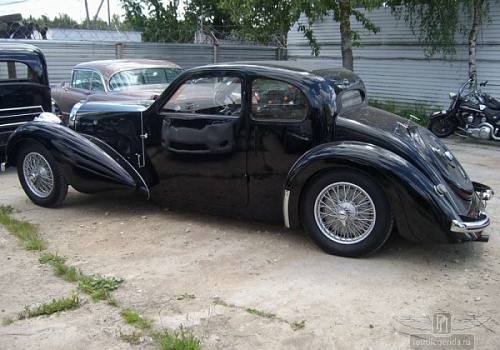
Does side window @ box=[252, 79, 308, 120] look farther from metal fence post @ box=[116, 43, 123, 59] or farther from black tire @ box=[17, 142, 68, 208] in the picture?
metal fence post @ box=[116, 43, 123, 59]

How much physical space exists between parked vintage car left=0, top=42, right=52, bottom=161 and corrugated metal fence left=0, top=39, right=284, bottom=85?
16.0 ft

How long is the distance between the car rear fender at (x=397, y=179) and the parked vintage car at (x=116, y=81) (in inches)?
225

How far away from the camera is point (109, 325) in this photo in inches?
131

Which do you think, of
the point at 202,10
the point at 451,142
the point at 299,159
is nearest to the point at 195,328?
the point at 299,159

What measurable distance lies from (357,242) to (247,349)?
5.27ft

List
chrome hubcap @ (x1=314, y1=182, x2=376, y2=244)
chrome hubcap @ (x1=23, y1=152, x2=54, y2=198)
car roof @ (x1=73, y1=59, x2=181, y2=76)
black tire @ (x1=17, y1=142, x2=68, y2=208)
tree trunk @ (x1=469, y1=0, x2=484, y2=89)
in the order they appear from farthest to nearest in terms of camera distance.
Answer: tree trunk @ (x1=469, y1=0, x2=484, y2=89) < car roof @ (x1=73, y1=59, x2=181, y2=76) < chrome hubcap @ (x1=23, y1=152, x2=54, y2=198) < black tire @ (x1=17, y1=142, x2=68, y2=208) < chrome hubcap @ (x1=314, y1=182, x2=376, y2=244)

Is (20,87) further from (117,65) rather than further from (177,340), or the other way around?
(177,340)

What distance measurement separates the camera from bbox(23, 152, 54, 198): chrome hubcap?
19.0 feet

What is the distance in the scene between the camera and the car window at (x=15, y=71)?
7.95 meters

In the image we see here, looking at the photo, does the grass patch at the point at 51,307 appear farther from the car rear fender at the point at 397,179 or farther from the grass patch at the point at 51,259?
the car rear fender at the point at 397,179

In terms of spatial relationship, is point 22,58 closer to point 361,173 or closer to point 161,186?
point 161,186

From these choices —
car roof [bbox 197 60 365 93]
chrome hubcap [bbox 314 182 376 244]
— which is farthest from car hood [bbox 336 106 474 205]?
chrome hubcap [bbox 314 182 376 244]

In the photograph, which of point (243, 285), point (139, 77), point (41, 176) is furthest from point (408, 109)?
point (243, 285)

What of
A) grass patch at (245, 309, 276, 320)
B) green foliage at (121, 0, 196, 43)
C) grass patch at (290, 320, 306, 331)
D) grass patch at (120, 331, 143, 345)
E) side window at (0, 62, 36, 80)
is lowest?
grass patch at (290, 320, 306, 331)
